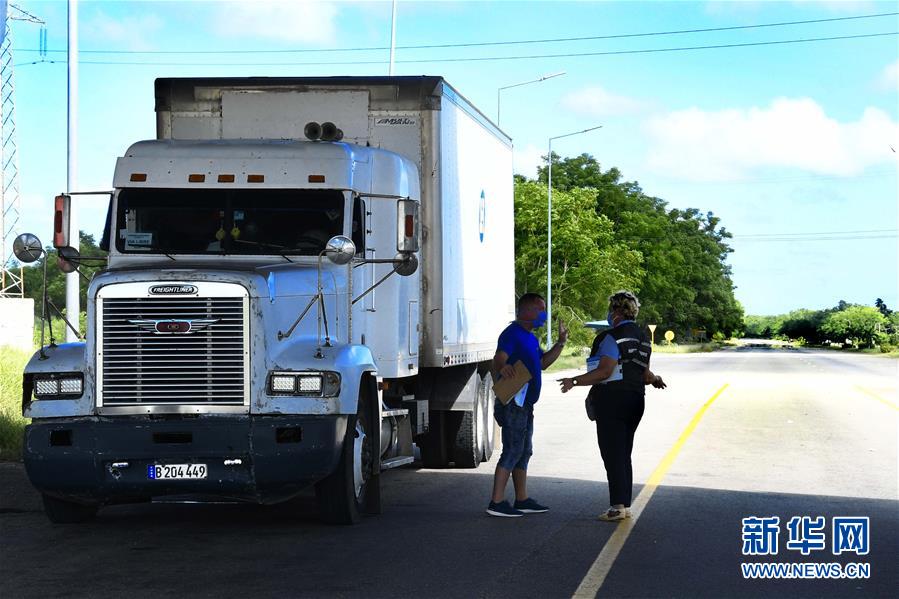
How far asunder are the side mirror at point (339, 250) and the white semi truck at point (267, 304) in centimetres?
2

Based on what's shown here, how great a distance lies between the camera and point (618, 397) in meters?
12.2

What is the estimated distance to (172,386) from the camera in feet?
37.0

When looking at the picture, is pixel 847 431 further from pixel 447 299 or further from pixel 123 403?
pixel 123 403

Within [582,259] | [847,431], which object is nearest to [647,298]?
[582,259]

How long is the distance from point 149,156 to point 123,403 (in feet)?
8.19

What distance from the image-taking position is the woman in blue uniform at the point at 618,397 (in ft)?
40.0

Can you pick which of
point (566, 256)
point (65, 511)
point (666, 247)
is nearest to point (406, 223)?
point (65, 511)

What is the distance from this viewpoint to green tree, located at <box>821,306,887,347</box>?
15900 centimetres

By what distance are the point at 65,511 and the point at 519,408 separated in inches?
154

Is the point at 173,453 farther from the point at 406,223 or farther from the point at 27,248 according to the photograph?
the point at 406,223

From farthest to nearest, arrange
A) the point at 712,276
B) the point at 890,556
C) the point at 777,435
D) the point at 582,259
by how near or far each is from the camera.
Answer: the point at 712,276, the point at 582,259, the point at 777,435, the point at 890,556

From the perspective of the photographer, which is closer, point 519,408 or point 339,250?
point 339,250

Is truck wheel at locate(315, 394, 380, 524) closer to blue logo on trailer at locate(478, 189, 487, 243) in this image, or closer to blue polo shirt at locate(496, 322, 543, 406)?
blue polo shirt at locate(496, 322, 543, 406)

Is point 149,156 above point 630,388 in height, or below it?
above
